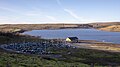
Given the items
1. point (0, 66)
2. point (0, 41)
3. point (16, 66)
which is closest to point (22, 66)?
point (16, 66)

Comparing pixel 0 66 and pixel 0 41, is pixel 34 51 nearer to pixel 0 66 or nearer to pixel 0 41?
pixel 0 41

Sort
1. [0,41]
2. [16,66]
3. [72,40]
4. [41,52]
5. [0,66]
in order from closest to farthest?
[0,66] → [16,66] → [41,52] → [0,41] → [72,40]

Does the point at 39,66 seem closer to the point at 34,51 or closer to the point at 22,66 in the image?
the point at 22,66

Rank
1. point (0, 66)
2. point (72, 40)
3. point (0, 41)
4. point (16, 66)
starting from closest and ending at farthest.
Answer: point (0, 66) < point (16, 66) < point (0, 41) < point (72, 40)

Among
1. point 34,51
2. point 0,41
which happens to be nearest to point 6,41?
point 0,41

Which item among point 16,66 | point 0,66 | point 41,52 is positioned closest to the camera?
point 0,66

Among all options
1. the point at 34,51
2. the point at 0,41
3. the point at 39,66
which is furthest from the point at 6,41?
the point at 39,66

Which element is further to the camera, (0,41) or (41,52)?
(0,41)

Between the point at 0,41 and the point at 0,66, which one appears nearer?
the point at 0,66

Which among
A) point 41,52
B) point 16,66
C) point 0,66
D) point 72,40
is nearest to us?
point 0,66
